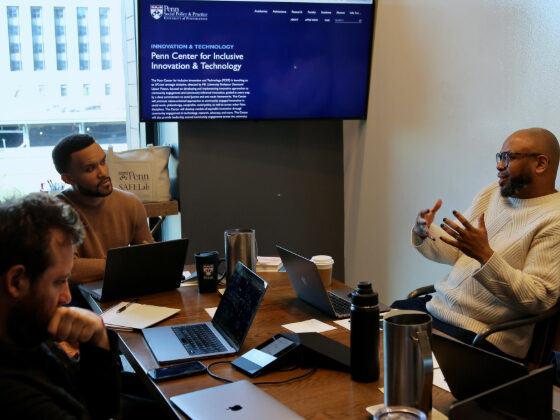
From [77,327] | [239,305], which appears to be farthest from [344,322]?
[77,327]

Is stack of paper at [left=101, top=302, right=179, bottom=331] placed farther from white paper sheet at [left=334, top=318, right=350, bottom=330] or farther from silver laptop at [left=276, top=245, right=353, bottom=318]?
white paper sheet at [left=334, top=318, right=350, bottom=330]

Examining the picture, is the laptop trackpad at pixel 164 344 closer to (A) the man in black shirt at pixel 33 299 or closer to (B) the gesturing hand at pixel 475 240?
(A) the man in black shirt at pixel 33 299

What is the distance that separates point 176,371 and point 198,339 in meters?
0.27

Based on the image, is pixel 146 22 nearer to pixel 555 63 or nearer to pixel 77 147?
pixel 77 147

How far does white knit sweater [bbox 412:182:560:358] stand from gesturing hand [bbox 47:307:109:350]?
1.49 m

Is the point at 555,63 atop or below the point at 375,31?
below

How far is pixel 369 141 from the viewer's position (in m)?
4.19

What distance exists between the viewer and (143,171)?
3.98m

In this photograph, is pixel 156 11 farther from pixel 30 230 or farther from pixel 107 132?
pixel 30 230

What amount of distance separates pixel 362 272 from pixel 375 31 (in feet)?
5.27

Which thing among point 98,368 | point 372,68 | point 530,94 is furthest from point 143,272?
point 372,68

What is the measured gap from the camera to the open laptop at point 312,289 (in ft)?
7.12

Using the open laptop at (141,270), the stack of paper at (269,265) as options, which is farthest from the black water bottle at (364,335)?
the stack of paper at (269,265)

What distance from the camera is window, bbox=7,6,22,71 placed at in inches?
159
